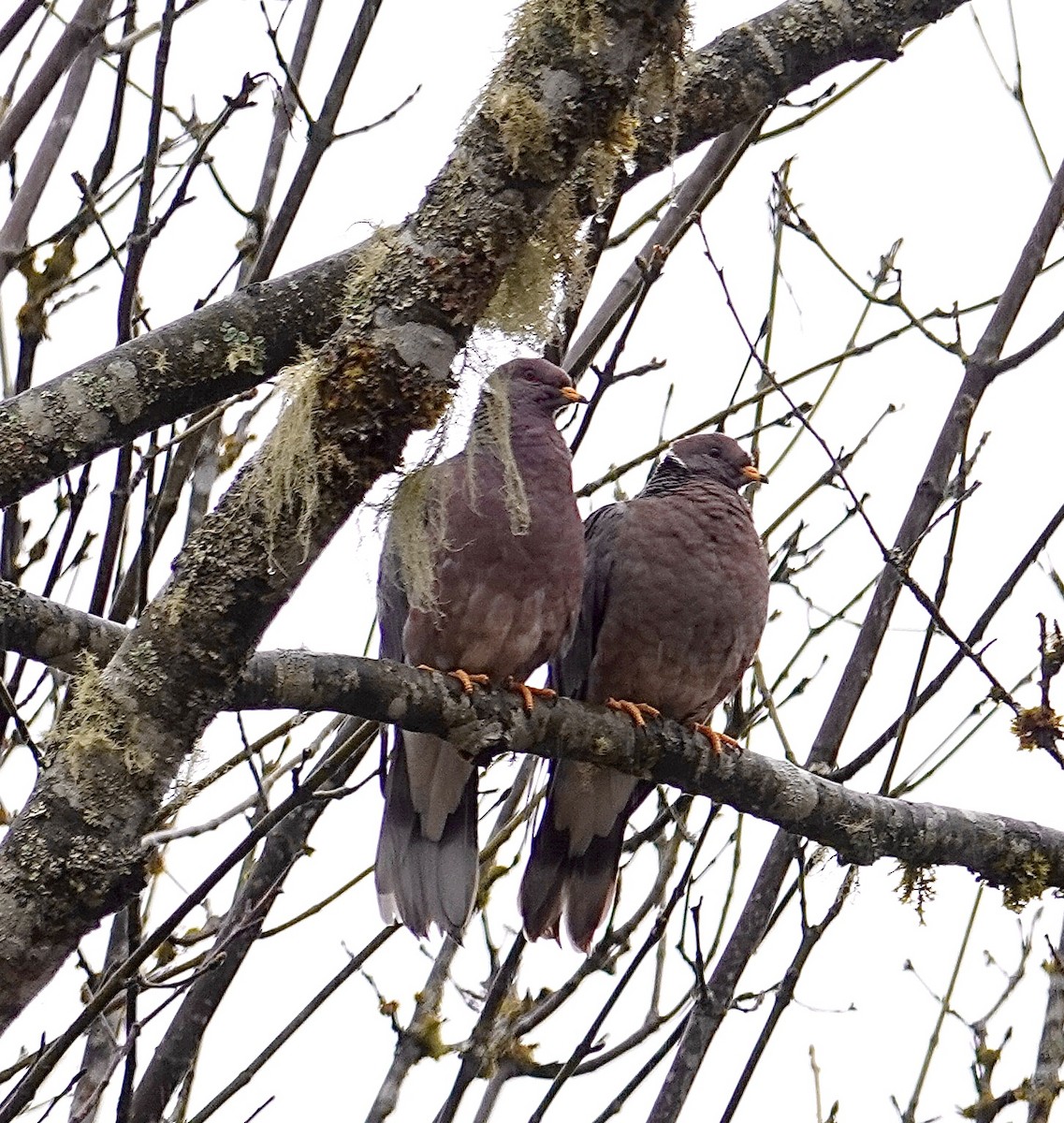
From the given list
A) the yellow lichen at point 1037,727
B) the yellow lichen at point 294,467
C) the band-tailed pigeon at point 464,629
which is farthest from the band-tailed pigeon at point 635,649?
the yellow lichen at point 294,467

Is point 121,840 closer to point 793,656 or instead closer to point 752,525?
point 793,656

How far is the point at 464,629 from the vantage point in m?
3.35

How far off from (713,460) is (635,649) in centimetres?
Result: 74

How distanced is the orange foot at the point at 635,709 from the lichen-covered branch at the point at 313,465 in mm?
1545

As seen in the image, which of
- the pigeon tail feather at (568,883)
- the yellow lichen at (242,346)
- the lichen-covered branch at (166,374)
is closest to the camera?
the lichen-covered branch at (166,374)

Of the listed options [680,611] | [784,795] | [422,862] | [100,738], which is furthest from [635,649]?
[100,738]

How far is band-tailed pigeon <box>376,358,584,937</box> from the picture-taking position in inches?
131

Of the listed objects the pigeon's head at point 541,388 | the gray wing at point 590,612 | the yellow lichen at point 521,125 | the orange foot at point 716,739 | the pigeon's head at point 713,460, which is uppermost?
the pigeon's head at point 713,460

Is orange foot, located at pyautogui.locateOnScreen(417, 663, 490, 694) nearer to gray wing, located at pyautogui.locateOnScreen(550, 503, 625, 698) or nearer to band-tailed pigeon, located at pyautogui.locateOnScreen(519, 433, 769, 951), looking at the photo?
band-tailed pigeon, located at pyautogui.locateOnScreen(519, 433, 769, 951)

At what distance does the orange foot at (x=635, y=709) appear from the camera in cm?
320

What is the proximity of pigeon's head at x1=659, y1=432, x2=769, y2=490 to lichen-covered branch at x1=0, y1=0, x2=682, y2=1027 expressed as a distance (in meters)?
2.31

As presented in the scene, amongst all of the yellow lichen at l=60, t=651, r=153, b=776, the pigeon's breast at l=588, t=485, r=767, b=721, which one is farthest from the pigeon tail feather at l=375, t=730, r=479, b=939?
the yellow lichen at l=60, t=651, r=153, b=776

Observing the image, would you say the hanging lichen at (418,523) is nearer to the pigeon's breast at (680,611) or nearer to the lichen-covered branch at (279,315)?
the lichen-covered branch at (279,315)

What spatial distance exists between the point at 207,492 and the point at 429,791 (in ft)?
2.91
